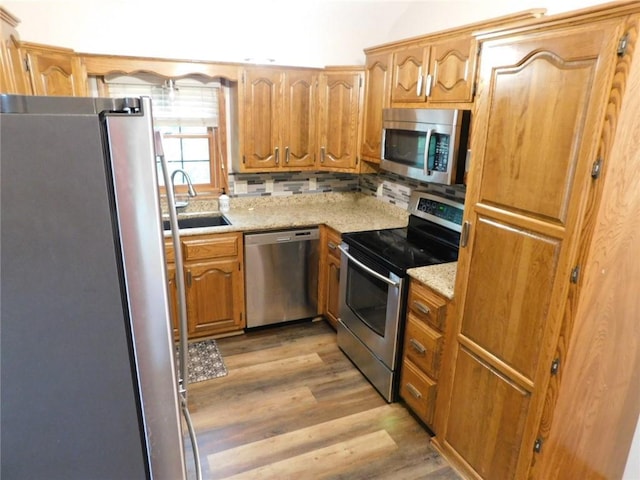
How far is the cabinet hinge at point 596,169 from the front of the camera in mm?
1338

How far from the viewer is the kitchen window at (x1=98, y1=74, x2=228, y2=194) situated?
3.11 m

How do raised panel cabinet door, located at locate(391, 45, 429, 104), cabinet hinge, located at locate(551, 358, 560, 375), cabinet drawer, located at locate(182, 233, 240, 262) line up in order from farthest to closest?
1. cabinet drawer, located at locate(182, 233, 240, 262)
2. raised panel cabinet door, located at locate(391, 45, 429, 104)
3. cabinet hinge, located at locate(551, 358, 560, 375)

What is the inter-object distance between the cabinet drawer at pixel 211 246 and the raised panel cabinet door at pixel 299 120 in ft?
2.56

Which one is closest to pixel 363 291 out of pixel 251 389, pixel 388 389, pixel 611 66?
pixel 388 389

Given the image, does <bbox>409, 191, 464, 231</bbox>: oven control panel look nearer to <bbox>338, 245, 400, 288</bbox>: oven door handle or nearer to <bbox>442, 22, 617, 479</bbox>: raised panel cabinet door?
<bbox>338, 245, 400, 288</bbox>: oven door handle

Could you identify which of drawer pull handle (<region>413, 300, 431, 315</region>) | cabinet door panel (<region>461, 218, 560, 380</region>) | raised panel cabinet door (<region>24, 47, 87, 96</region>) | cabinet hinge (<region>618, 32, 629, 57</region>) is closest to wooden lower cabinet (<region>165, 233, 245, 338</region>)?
raised panel cabinet door (<region>24, 47, 87, 96</region>)

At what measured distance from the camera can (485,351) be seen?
1.87 meters

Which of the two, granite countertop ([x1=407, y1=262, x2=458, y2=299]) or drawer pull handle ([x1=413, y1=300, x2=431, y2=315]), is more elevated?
granite countertop ([x1=407, y1=262, x2=458, y2=299])

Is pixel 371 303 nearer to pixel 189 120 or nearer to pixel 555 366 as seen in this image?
pixel 555 366

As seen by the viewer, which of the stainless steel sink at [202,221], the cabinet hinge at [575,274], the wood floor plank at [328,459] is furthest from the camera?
the stainless steel sink at [202,221]

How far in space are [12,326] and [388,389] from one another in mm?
2212

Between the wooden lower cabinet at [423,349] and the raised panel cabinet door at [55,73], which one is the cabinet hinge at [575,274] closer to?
the wooden lower cabinet at [423,349]

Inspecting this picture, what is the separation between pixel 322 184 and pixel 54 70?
84.8 inches

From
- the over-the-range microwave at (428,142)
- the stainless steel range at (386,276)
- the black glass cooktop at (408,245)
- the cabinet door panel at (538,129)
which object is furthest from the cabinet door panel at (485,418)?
the over-the-range microwave at (428,142)
